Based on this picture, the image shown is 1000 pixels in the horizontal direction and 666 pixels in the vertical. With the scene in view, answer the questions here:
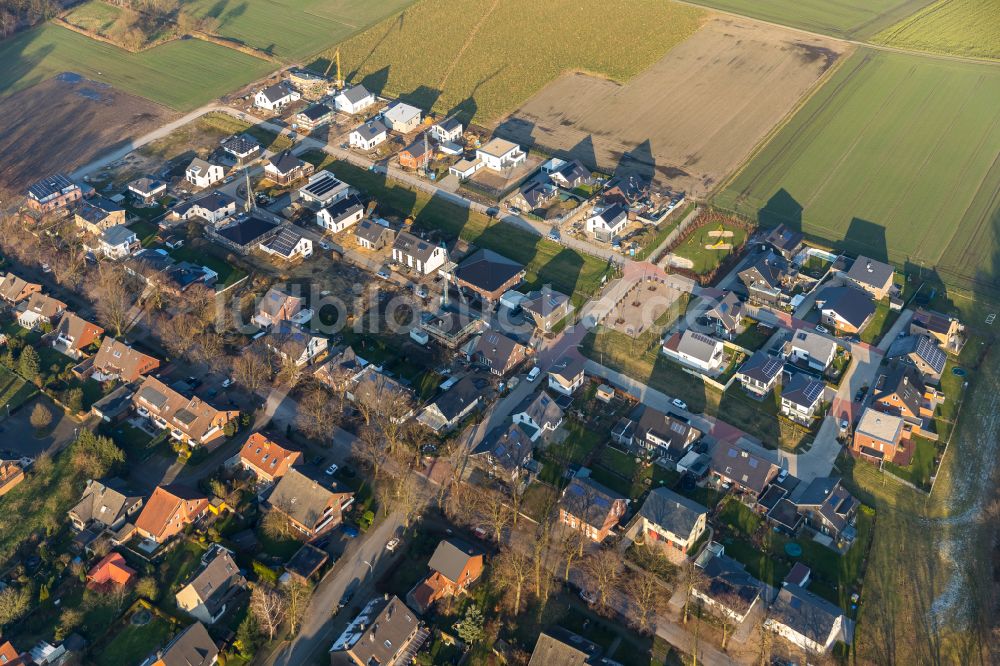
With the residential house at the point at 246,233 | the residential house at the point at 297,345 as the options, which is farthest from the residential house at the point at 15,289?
the residential house at the point at 297,345

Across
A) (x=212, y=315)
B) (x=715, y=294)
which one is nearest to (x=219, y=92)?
(x=212, y=315)

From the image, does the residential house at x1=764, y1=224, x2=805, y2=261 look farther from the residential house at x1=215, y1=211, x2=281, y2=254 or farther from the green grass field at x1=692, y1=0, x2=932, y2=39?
the green grass field at x1=692, y1=0, x2=932, y2=39

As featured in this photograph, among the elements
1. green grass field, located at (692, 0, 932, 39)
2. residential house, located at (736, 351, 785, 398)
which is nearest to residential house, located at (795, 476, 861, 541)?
residential house, located at (736, 351, 785, 398)

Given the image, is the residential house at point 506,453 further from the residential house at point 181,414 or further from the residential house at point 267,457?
the residential house at point 181,414

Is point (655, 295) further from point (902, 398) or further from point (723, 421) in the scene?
point (902, 398)

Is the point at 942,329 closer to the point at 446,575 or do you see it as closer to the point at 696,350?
the point at 696,350

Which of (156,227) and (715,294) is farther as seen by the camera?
(156,227)
